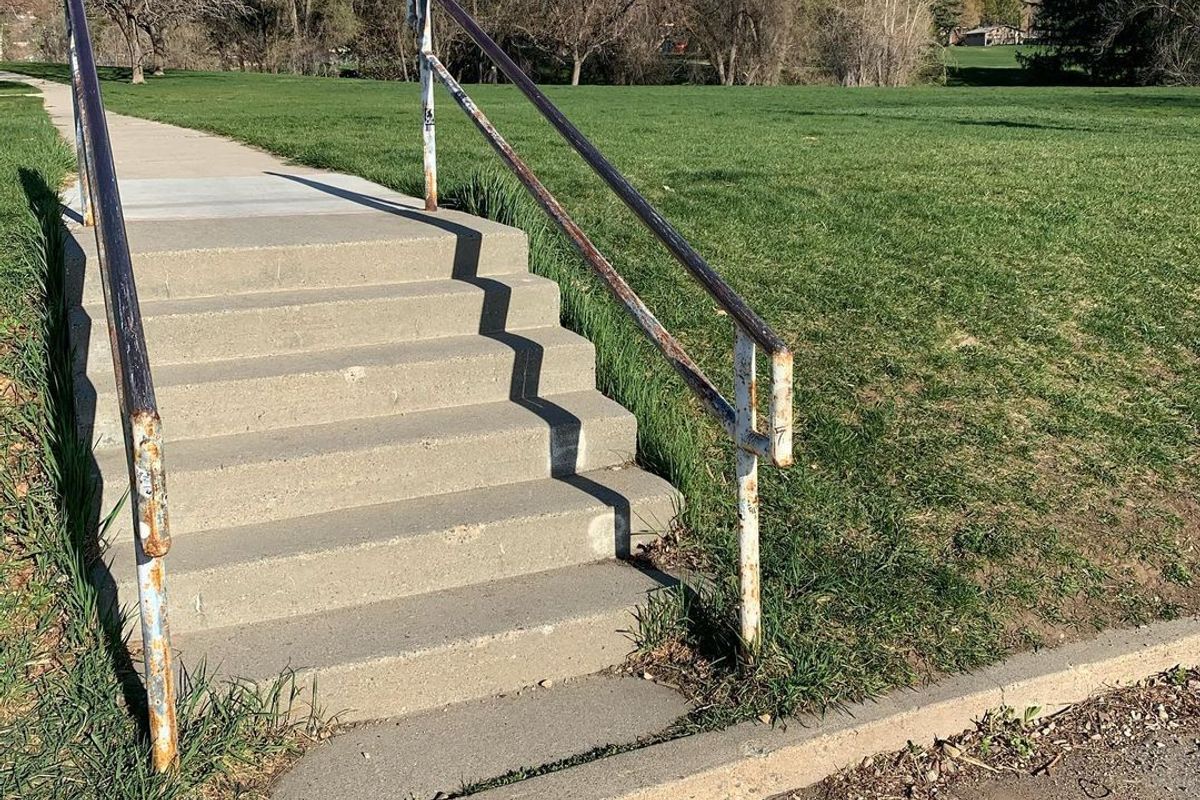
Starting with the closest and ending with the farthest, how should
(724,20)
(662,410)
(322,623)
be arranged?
1. (322,623)
2. (662,410)
3. (724,20)

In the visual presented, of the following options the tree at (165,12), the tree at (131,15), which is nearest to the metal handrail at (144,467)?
the tree at (131,15)

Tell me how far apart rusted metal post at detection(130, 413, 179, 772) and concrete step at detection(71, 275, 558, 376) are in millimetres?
1486

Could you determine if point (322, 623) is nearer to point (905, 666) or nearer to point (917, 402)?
point (905, 666)

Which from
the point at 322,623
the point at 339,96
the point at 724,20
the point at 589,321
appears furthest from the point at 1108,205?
the point at 724,20

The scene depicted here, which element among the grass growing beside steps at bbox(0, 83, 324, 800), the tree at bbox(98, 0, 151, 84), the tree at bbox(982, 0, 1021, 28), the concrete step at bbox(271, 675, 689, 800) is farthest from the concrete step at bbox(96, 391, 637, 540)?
the tree at bbox(982, 0, 1021, 28)

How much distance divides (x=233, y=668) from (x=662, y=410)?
1987 mm

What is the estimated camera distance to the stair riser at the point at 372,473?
3.61 meters

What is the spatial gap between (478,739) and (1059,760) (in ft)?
5.63

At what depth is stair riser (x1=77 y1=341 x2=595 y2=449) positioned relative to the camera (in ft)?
12.5

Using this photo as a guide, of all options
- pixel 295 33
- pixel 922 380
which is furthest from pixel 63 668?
pixel 295 33

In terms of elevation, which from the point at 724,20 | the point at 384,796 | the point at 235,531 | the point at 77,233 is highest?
the point at 724,20

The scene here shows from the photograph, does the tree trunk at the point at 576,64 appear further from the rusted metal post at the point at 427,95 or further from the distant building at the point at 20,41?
the rusted metal post at the point at 427,95

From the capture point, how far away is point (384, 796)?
2.91m

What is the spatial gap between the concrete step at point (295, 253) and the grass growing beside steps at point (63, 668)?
0.42 metres
